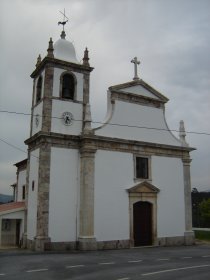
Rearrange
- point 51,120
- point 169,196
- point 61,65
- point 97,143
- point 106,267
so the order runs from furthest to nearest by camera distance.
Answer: point 169,196, point 61,65, point 97,143, point 51,120, point 106,267

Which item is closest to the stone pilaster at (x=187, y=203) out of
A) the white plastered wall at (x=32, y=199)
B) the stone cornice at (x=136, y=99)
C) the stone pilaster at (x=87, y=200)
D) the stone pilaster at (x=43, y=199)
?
the stone cornice at (x=136, y=99)

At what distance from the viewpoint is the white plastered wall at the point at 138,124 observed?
22603mm

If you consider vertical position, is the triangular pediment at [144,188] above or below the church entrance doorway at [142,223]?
above

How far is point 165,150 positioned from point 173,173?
5.31 feet

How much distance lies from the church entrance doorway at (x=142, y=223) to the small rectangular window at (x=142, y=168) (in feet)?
5.39

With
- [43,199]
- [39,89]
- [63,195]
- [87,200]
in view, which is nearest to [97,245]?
[87,200]

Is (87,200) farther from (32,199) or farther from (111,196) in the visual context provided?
(32,199)

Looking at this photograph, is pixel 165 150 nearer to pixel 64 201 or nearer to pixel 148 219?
pixel 148 219

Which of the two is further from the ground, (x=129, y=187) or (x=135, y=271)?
(x=129, y=187)

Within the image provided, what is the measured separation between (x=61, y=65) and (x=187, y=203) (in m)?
12.1

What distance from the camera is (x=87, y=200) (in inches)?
805

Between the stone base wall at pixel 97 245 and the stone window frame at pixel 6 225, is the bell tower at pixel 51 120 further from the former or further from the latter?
the stone window frame at pixel 6 225

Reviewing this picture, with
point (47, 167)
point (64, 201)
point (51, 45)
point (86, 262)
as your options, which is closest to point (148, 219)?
point (64, 201)

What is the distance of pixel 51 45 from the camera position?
22.3 metres
